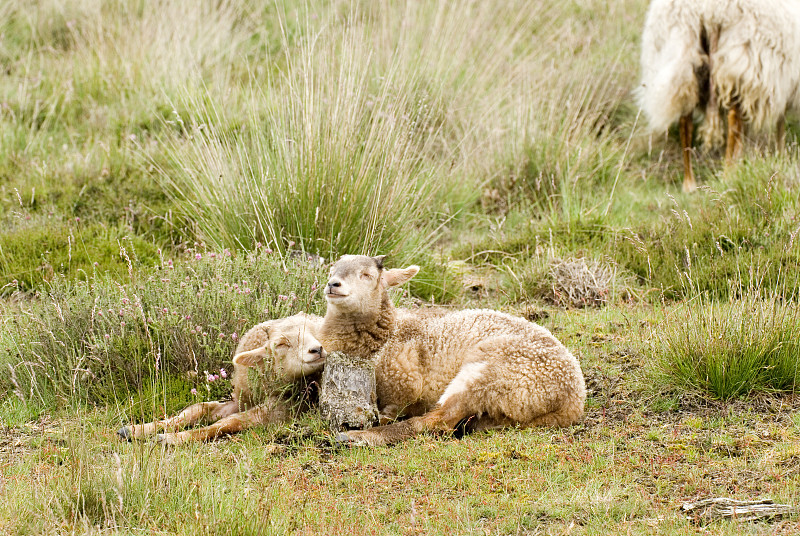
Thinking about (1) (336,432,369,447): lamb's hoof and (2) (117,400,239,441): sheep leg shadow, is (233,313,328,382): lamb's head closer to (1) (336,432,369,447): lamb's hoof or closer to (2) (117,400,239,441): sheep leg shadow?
(2) (117,400,239,441): sheep leg shadow

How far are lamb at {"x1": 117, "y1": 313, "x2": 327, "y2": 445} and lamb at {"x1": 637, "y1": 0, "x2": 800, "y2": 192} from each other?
6.04 m

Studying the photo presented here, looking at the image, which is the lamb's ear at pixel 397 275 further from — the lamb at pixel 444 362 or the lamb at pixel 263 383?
the lamb at pixel 263 383

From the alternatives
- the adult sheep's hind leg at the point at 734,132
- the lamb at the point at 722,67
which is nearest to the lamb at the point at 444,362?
the lamb at the point at 722,67

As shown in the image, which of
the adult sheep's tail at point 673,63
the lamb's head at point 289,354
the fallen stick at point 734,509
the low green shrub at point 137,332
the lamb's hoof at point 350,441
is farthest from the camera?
the adult sheep's tail at point 673,63

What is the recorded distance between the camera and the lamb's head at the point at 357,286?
498 cm

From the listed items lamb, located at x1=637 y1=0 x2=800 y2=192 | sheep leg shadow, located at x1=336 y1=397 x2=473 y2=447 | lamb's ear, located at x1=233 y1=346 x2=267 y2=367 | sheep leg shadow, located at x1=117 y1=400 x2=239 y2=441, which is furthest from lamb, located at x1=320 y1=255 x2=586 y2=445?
lamb, located at x1=637 y1=0 x2=800 y2=192

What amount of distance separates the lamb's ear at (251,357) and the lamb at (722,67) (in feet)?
20.5

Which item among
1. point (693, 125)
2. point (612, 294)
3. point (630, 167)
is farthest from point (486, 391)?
Answer: point (693, 125)

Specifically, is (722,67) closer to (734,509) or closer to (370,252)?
(370,252)

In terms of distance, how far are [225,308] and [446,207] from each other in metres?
3.45

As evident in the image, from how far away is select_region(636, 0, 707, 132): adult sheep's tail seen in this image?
32.5 feet

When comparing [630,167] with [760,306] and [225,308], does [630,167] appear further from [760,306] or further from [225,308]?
[225,308]

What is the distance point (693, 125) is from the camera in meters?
11.0

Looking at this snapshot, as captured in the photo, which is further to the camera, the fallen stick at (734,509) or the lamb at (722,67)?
the lamb at (722,67)
